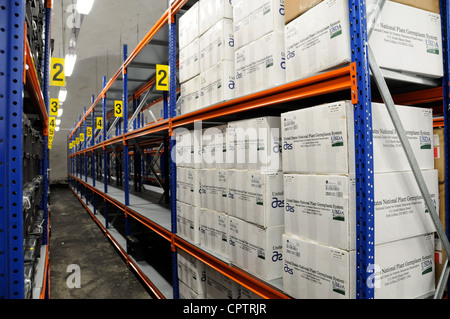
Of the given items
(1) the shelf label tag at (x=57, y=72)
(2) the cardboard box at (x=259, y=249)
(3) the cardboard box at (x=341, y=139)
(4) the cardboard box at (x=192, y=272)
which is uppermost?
(1) the shelf label tag at (x=57, y=72)

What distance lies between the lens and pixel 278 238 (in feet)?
5.94

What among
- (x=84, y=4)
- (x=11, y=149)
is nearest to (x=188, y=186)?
(x=11, y=149)

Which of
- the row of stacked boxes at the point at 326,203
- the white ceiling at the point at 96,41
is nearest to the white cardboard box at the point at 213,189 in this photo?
the row of stacked boxes at the point at 326,203

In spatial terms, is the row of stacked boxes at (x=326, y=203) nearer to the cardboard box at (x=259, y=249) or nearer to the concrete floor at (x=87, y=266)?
the cardboard box at (x=259, y=249)

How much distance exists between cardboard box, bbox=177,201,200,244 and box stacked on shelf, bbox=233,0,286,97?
1121 millimetres

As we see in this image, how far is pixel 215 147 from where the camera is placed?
7.52ft

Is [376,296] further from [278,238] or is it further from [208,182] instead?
[208,182]

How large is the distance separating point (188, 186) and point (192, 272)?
769 mm

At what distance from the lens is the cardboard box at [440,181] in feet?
5.10

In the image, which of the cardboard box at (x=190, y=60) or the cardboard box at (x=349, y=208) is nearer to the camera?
the cardboard box at (x=349, y=208)

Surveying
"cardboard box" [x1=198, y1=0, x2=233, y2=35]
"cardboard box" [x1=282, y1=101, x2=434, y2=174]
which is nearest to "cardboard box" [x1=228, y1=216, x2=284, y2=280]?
"cardboard box" [x1=282, y1=101, x2=434, y2=174]

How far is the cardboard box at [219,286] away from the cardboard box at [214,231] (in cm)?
21

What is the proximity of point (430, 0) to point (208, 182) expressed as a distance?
1.78 meters

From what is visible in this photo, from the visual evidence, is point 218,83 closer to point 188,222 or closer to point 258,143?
point 258,143
